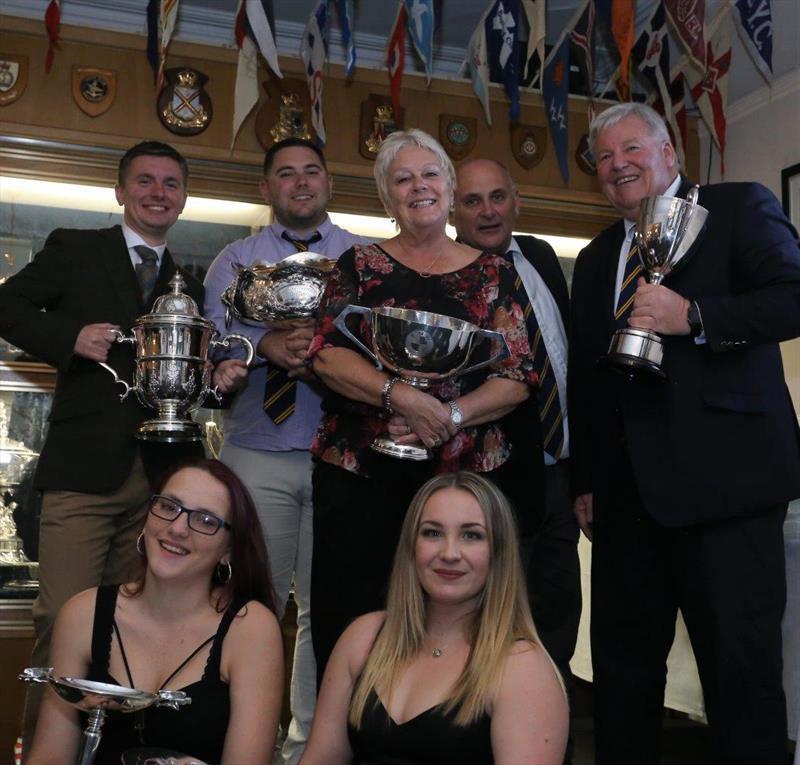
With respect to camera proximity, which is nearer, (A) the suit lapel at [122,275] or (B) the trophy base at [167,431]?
(B) the trophy base at [167,431]

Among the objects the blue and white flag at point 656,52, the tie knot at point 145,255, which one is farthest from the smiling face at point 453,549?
the blue and white flag at point 656,52

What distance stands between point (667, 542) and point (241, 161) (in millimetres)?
2853

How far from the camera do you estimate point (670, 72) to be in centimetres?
490

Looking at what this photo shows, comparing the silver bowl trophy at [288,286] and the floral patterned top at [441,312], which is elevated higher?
the silver bowl trophy at [288,286]

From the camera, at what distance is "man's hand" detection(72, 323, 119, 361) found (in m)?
2.68

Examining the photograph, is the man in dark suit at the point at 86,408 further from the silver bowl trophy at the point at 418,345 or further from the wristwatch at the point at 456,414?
the wristwatch at the point at 456,414

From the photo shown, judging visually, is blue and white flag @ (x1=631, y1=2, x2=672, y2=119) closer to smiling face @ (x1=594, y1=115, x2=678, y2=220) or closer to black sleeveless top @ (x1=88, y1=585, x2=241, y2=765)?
smiling face @ (x1=594, y1=115, x2=678, y2=220)

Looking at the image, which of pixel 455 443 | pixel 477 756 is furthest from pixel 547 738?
pixel 455 443

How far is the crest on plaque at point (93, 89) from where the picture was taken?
4.37 m

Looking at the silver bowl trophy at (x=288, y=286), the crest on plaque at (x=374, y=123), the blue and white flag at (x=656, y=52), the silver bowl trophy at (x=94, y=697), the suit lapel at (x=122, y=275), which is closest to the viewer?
the silver bowl trophy at (x=94, y=697)

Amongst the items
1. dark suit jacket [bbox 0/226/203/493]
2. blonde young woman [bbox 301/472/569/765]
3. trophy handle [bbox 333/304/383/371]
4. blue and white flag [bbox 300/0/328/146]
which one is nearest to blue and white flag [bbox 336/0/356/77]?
blue and white flag [bbox 300/0/328/146]

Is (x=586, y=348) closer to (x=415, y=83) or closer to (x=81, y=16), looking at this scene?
(x=415, y=83)

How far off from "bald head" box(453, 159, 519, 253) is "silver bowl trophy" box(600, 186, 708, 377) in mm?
767

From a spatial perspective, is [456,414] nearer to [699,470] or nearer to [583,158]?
[699,470]
